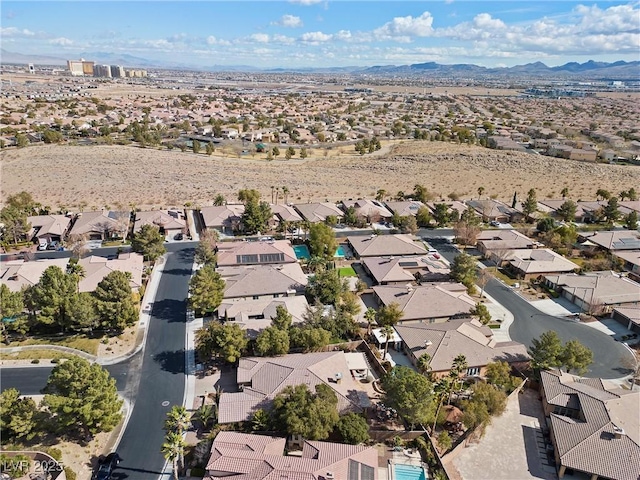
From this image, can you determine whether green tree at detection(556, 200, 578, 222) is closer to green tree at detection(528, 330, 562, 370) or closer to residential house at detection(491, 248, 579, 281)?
residential house at detection(491, 248, 579, 281)

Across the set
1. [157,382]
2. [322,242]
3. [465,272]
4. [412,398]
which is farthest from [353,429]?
[322,242]

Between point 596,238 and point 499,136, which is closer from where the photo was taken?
point 596,238

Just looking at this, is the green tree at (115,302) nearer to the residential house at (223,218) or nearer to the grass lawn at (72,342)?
the grass lawn at (72,342)

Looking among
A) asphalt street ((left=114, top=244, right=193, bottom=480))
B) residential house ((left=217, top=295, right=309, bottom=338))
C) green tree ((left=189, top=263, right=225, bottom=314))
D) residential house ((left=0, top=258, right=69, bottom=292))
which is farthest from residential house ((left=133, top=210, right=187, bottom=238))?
residential house ((left=217, top=295, right=309, bottom=338))

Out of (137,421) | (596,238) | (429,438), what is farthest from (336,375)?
(596,238)

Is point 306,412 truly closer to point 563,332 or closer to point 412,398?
point 412,398

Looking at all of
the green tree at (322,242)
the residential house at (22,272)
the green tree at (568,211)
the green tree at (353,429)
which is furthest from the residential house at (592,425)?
the residential house at (22,272)

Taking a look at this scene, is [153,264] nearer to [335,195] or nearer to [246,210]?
[246,210]

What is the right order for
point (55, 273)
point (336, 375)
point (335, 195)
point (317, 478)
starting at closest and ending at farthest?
point (317, 478), point (336, 375), point (55, 273), point (335, 195)
